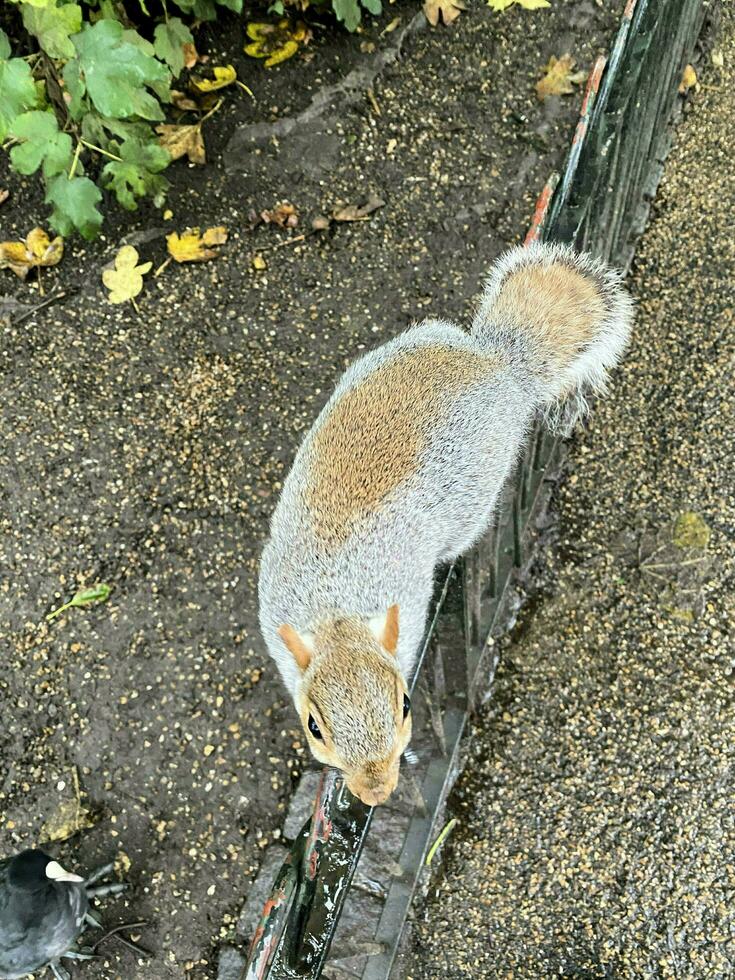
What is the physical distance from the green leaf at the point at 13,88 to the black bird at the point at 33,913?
→ 196 cm

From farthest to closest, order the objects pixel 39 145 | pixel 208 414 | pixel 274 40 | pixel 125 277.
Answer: pixel 274 40, pixel 125 277, pixel 208 414, pixel 39 145

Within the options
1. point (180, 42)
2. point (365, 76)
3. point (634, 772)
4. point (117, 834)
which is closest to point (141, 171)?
point (180, 42)

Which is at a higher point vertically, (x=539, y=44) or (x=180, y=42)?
(x=180, y=42)

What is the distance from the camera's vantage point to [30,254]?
309 cm

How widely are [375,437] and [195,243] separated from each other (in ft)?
5.23

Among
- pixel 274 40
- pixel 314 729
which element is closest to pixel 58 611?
pixel 314 729

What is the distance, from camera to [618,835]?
2338 millimetres

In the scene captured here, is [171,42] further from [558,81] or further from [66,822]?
[66,822]

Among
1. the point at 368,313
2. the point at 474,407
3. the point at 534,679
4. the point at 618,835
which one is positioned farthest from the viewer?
the point at 368,313

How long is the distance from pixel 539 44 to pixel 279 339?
1.76 metres

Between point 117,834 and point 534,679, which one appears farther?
point 534,679

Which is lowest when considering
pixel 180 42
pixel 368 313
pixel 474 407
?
pixel 368 313

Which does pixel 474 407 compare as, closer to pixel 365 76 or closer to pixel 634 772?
pixel 634 772

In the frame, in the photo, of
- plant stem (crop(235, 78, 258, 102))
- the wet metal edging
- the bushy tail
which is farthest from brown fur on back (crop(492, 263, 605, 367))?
plant stem (crop(235, 78, 258, 102))
